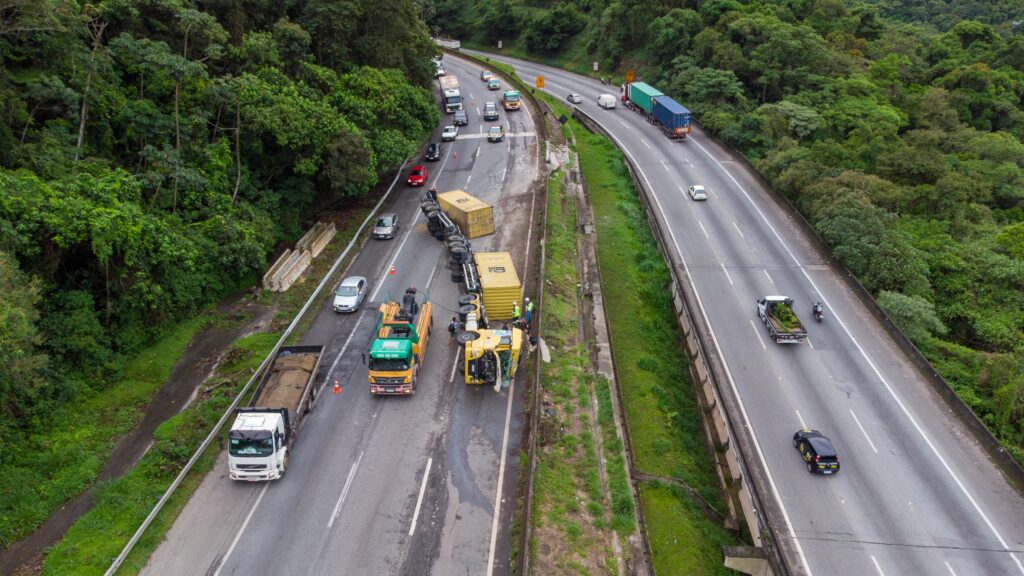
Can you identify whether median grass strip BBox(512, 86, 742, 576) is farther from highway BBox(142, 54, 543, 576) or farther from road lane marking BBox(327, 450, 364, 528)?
road lane marking BBox(327, 450, 364, 528)

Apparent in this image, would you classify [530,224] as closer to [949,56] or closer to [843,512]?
[843,512]

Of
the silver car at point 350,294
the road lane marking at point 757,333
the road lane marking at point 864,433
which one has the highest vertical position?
the silver car at point 350,294

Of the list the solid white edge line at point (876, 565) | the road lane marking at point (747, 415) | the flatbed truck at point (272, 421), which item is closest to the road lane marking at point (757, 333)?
the road lane marking at point (747, 415)

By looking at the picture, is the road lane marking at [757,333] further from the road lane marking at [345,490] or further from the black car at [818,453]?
the road lane marking at [345,490]

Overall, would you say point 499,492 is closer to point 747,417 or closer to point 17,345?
point 747,417

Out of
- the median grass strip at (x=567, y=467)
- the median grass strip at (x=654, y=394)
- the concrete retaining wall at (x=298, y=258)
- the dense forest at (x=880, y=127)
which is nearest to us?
the median grass strip at (x=567, y=467)

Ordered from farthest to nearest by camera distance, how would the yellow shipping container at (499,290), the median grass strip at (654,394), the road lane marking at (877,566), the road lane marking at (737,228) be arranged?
1. the road lane marking at (737,228)
2. the yellow shipping container at (499,290)
3. the median grass strip at (654,394)
4. the road lane marking at (877,566)

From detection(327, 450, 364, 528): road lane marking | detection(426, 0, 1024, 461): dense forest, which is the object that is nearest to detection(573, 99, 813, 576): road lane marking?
detection(426, 0, 1024, 461): dense forest

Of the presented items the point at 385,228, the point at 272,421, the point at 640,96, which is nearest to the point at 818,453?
the point at 272,421
